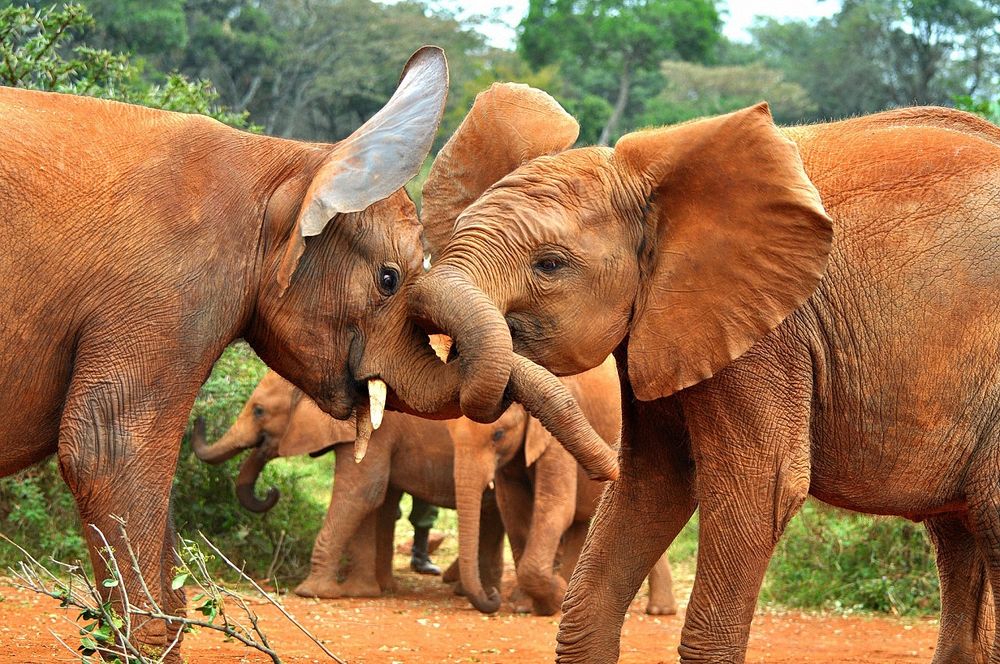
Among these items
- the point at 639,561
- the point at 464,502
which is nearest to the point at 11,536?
the point at 464,502

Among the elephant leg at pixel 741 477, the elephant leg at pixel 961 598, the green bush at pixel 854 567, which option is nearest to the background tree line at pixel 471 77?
the green bush at pixel 854 567

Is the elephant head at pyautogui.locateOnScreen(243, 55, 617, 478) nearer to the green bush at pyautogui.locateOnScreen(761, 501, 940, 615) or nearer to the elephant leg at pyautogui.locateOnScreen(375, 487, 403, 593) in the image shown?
the green bush at pyautogui.locateOnScreen(761, 501, 940, 615)

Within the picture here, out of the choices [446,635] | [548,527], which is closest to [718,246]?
[446,635]

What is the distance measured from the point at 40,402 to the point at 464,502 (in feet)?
16.4

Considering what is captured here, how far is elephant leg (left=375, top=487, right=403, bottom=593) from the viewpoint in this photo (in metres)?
11.0

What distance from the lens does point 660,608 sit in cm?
1033

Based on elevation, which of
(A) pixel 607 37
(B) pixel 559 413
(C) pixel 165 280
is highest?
(A) pixel 607 37

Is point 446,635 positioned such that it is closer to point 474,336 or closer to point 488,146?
point 488,146

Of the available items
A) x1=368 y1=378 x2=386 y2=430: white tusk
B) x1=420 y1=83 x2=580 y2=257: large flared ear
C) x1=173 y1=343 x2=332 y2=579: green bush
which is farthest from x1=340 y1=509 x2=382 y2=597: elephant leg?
x1=368 y1=378 x2=386 y2=430: white tusk

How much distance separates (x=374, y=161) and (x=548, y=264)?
79cm

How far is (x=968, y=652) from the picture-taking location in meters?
6.69

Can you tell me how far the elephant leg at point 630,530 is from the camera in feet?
18.7

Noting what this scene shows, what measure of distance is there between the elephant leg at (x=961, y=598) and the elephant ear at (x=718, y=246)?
7.62ft

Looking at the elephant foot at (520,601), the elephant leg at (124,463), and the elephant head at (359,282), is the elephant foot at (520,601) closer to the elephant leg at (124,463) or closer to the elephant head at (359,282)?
the elephant head at (359,282)
